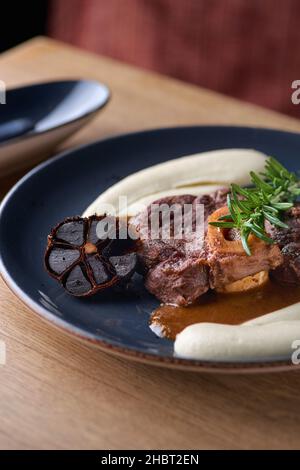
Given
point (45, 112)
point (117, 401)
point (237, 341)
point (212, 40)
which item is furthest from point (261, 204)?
point (212, 40)

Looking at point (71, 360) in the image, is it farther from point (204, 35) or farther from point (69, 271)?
point (204, 35)

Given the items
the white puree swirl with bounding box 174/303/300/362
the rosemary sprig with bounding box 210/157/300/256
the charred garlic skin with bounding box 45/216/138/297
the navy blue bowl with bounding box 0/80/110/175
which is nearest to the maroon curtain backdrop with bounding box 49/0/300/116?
the navy blue bowl with bounding box 0/80/110/175

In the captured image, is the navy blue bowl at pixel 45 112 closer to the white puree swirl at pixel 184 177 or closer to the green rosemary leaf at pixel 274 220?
the white puree swirl at pixel 184 177

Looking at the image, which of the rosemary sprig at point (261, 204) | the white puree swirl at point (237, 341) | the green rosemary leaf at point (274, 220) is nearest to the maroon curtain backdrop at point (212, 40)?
the rosemary sprig at point (261, 204)

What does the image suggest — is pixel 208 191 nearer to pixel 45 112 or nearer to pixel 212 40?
pixel 45 112

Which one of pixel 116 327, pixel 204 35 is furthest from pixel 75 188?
pixel 204 35

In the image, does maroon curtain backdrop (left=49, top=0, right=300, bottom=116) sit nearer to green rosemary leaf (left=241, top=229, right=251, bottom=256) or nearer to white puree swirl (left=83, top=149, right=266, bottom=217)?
white puree swirl (left=83, top=149, right=266, bottom=217)

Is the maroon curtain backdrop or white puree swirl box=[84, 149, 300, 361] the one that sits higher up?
white puree swirl box=[84, 149, 300, 361]
